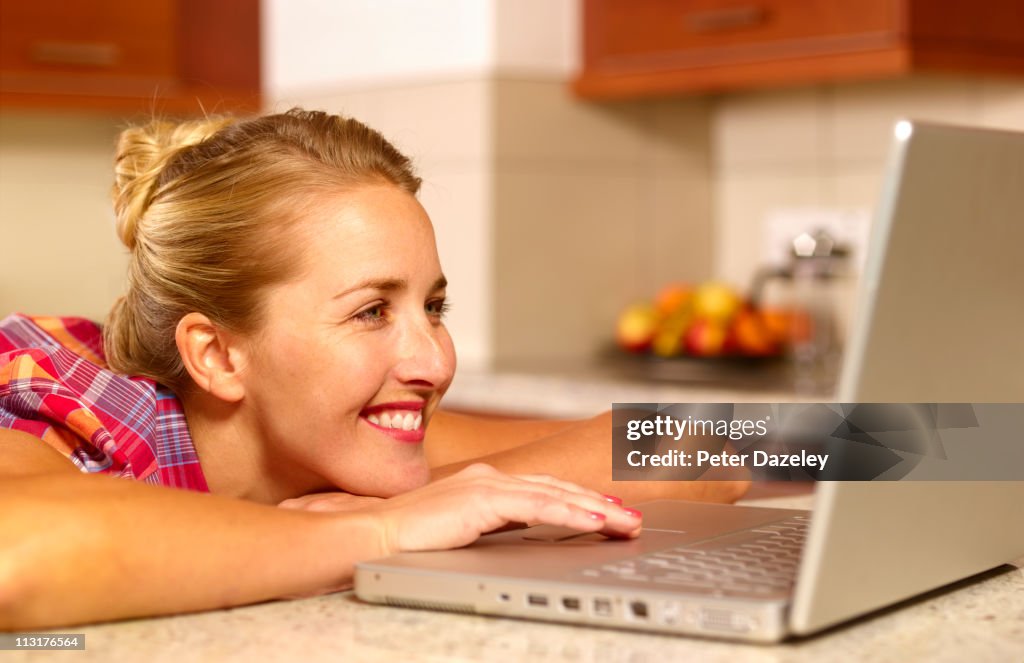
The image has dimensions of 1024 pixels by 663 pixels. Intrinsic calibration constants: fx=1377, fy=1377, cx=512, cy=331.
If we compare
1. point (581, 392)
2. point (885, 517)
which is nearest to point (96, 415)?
point (885, 517)

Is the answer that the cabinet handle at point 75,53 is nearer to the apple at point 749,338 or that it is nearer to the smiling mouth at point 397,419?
the apple at point 749,338

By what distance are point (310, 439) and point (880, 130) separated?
1989mm

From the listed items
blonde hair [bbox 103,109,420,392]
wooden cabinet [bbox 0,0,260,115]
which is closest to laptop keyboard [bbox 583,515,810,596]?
blonde hair [bbox 103,109,420,392]

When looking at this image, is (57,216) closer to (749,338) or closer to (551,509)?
(749,338)

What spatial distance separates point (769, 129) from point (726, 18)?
46 centimetres

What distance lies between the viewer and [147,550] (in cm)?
78

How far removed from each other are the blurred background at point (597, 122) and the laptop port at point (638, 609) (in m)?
1.65

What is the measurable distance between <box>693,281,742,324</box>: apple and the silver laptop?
6.09 feet

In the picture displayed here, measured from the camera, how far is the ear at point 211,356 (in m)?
1.12

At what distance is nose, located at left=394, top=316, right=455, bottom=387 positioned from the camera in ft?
3.46

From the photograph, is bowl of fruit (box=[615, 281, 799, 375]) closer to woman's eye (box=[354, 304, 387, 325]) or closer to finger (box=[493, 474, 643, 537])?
woman's eye (box=[354, 304, 387, 325])

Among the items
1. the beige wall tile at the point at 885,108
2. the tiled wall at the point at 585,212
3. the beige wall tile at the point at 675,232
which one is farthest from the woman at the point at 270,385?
the beige wall tile at the point at 675,232

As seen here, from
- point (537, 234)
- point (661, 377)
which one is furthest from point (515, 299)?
point (661, 377)

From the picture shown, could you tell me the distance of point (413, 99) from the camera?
2807 mm
